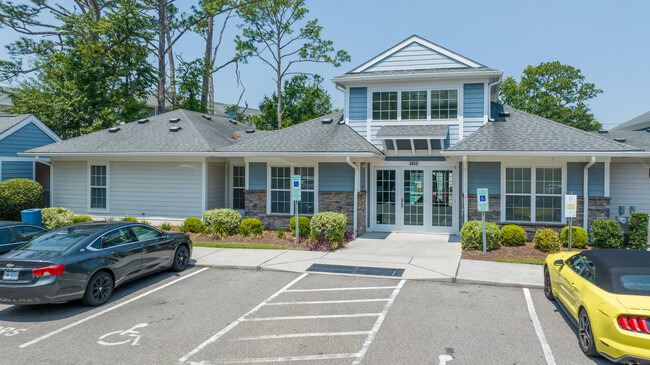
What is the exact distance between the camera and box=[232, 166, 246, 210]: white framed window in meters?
18.1

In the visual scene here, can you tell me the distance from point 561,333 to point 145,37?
2976 centimetres

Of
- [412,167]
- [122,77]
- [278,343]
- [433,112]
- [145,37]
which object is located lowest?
[278,343]

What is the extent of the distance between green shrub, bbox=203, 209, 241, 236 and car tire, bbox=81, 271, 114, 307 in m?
6.54

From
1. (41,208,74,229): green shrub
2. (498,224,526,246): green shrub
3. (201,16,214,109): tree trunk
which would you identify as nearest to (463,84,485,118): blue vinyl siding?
(498,224,526,246): green shrub

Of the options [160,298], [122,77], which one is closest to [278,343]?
[160,298]

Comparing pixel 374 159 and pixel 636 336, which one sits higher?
pixel 374 159

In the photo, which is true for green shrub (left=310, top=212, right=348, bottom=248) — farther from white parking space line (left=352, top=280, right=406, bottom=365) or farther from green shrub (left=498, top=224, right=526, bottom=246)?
green shrub (left=498, top=224, right=526, bottom=246)

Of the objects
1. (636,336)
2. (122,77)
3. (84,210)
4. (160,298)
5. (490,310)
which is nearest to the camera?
(636,336)

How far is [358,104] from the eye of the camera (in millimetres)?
16344

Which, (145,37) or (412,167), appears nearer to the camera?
(412,167)

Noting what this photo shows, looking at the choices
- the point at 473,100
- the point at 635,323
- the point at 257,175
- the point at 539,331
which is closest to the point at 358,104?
the point at 473,100

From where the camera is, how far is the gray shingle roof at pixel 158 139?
16594 millimetres

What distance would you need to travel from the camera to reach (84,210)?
57.9ft

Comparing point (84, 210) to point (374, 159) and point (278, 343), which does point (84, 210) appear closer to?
point (374, 159)
